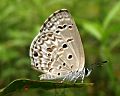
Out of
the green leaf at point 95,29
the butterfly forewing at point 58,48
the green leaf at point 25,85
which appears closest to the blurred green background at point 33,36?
the green leaf at point 95,29

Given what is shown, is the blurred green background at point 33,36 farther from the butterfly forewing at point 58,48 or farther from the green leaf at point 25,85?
the green leaf at point 25,85

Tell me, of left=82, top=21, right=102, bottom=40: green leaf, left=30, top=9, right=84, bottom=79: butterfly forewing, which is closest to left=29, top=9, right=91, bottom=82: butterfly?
left=30, top=9, right=84, bottom=79: butterfly forewing

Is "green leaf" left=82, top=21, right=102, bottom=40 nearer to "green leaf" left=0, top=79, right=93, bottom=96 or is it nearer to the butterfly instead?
the butterfly

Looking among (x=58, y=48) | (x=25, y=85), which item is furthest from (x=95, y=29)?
(x=25, y=85)

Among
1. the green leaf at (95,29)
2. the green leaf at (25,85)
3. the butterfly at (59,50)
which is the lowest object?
the green leaf at (25,85)

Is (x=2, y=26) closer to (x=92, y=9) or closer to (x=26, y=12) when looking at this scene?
(x=26, y=12)

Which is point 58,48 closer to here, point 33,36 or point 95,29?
point 95,29

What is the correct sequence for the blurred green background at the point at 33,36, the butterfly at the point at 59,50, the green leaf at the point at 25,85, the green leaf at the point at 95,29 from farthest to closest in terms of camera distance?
the blurred green background at the point at 33,36 < the green leaf at the point at 95,29 < the butterfly at the point at 59,50 < the green leaf at the point at 25,85
